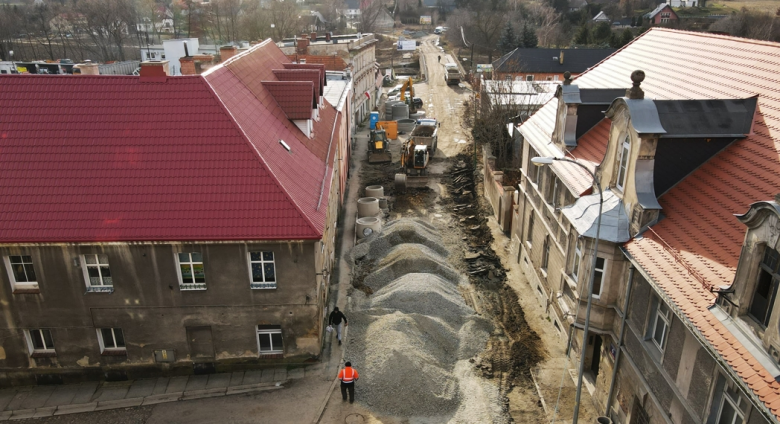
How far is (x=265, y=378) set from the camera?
19953 millimetres

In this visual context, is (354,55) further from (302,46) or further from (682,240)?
(682,240)

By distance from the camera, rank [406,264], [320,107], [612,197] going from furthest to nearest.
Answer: [320,107], [406,264], [612,197]

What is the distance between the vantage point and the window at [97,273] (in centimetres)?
1894

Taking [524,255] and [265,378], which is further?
[524,255]

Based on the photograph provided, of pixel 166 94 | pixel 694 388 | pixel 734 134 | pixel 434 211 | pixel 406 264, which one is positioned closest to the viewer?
pixel 694 388

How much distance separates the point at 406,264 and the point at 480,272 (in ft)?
13.9

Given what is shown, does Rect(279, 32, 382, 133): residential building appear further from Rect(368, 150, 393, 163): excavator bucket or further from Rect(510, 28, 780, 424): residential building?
Rect(510, 28, 780, 424): residential building

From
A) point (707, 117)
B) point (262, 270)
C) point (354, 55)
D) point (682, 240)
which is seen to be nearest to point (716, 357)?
point (682, 240)

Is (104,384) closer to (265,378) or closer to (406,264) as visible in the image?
(265,378)

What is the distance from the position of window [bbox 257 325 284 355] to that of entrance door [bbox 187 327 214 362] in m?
1.75

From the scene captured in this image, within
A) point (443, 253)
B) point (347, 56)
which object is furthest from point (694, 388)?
point (347, 56)

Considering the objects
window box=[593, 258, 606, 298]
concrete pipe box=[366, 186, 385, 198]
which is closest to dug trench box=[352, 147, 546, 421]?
concrete pipe box=[366, 186, 385, 198]

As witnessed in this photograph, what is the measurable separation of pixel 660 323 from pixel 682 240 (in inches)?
94.2

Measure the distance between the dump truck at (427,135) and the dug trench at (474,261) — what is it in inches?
65.1
